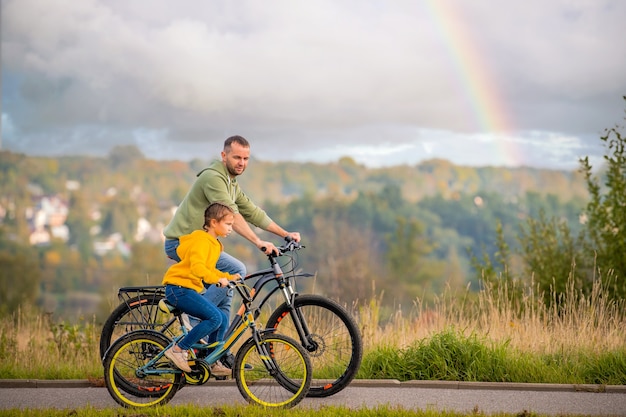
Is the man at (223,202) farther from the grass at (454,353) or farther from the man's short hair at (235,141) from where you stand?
the grass at (454,353)

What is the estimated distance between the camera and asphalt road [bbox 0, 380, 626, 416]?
618 cm

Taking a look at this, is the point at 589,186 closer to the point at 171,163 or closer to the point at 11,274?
the point at 11,274

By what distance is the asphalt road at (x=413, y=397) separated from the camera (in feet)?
20.3

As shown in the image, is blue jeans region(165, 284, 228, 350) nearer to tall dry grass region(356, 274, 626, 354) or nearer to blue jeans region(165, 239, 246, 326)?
blue jeans region(165, 239, 246, 326)

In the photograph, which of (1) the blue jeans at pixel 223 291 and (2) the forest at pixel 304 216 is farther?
(2) the forest at pixel 304 216

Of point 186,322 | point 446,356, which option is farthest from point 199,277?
point 446,356

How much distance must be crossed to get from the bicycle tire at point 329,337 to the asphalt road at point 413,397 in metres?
0.16

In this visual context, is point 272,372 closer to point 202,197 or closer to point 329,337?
point 329,337

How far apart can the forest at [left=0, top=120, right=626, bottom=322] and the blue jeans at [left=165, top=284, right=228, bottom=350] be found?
171ft

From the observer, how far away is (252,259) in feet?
306

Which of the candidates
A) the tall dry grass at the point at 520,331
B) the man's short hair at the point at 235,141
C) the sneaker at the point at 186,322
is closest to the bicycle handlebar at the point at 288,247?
the sneaker at the point at 186,322

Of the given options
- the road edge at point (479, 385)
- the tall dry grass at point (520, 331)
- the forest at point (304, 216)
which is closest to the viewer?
the road edge at point (479, 385)

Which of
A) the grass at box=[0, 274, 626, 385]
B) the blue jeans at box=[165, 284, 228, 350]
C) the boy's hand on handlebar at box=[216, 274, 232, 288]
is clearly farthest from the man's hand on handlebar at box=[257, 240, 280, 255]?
the grass at box=[0, 274, 626, 385]

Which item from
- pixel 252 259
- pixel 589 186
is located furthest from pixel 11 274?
pixel 589 186
